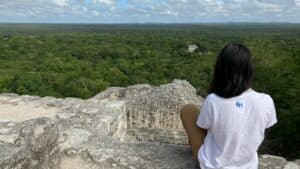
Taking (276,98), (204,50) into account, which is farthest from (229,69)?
(204,50)

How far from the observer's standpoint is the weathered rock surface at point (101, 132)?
3.96m

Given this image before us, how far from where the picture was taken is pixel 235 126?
2861 mm

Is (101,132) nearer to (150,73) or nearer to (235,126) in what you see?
(235,126)

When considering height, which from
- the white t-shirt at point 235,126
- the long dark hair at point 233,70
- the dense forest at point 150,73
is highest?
the long dark hair at point 233,70

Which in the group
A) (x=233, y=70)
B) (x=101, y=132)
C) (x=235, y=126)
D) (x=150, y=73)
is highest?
(x=233, y=70)

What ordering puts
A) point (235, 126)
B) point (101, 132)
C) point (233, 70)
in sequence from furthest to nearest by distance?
point (101, 132), point (235, 126), point (233, 70)

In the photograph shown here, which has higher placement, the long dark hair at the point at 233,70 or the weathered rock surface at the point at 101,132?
the long dark hair at the point at 233,70

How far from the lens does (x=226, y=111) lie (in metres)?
2.84

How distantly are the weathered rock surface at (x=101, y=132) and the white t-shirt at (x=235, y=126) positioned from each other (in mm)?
908

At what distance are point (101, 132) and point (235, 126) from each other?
10.5 feet

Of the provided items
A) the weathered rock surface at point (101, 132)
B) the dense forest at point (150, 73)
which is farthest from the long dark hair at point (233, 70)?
the dense forest at point (150, 73)

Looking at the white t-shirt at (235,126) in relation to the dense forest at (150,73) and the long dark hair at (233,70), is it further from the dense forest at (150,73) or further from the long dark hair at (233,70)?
the dense forest at (150,73)

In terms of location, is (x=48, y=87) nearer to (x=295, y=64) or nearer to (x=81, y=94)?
(x=81, y=94)

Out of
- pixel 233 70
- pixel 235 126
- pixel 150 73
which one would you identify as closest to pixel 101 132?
pixel 235 126
